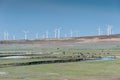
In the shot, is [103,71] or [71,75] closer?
[71,75]

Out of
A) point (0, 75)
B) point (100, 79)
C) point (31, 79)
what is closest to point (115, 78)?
point (100, 79)

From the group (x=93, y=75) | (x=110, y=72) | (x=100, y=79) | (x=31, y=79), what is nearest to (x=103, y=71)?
(x=110, y=72)

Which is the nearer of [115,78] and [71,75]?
[115,78]

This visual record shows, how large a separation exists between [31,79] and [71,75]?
17.9ft

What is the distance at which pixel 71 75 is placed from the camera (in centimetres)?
4506

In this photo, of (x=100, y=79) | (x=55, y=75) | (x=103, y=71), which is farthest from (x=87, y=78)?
(x=103, y=71)

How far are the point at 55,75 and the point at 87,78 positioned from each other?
4.27m

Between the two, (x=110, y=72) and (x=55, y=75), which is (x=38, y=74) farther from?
(x=110, y=72)

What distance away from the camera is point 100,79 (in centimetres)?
4156

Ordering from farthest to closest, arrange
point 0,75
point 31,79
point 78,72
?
point 78,72, point 0,75, point 31,79

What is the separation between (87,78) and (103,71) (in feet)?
24.5

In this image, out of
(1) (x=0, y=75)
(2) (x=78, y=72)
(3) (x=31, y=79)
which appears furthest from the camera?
(2) (x=78, y=72)

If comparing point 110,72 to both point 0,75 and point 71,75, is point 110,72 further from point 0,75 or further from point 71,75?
point 0,75

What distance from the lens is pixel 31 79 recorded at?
136ft
